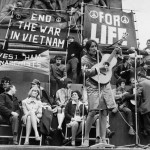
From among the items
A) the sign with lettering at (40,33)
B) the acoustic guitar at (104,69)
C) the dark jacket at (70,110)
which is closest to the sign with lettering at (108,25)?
the sign with lettering at (40,33)

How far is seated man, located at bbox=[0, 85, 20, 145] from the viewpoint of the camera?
8.40 m

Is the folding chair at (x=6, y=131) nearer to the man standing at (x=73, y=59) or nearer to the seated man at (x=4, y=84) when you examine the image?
the seated man at (x=4, y=84)

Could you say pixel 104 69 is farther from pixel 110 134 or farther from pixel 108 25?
pixel 108 25

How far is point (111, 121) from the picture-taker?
9.54 metres

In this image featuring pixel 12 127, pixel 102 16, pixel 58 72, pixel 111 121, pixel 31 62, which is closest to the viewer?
pixel 12 127

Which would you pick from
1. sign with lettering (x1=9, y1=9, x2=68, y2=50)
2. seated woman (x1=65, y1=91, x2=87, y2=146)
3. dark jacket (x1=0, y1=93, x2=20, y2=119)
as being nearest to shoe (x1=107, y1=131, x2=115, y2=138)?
seated woman (x1=65, y1=91, x2=87, y2=146)

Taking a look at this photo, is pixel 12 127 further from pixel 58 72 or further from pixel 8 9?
pixel 8 9

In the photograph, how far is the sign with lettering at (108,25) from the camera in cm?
1410

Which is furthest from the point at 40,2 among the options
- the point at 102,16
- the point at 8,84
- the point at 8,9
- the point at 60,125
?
the point at 60,125

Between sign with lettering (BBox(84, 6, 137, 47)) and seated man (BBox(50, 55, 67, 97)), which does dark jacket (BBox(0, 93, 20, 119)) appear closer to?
seated man (BBox(50, 55, 67, 97))

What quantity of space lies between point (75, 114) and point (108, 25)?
6265 mm

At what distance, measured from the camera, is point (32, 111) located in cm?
849

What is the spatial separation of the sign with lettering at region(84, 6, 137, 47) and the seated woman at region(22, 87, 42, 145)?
5.71 metres

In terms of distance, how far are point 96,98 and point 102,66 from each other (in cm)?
65
